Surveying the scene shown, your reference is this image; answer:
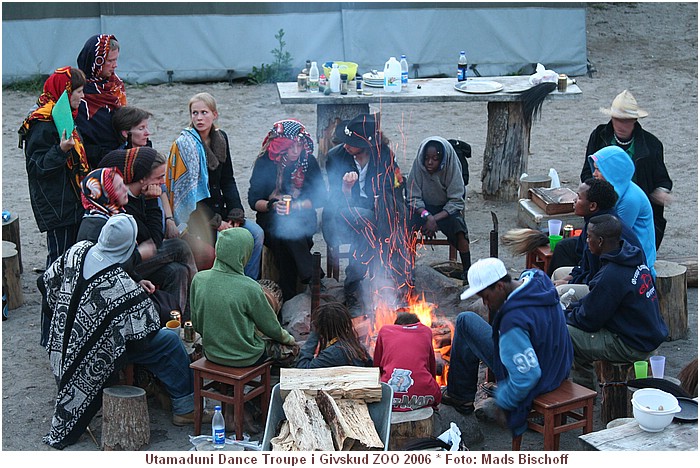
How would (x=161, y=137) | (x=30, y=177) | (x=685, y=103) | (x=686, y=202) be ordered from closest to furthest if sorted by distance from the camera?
(x=30, y=177)
(x=686, y=202)
(x=161, y=137)
(x=685, y=103)

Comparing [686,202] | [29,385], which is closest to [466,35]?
[686,202]

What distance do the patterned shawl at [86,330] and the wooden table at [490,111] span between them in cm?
373

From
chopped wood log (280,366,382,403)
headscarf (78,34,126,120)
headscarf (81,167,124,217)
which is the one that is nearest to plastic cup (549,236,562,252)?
chopped wood log (280,366,382,403)

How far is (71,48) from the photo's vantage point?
1380cm

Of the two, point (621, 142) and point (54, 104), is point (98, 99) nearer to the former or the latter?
point (54, 104)

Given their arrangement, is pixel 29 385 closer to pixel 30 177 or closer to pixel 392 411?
pixel 30 177

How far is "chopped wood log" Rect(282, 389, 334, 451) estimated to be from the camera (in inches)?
206

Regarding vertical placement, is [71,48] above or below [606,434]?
above

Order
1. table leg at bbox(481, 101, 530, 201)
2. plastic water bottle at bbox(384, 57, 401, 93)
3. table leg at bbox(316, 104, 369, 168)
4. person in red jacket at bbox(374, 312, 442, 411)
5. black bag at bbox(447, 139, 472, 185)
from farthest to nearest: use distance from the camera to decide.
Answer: table leg at bbox(481, 101, 530, 201) < table leg at bbox(316, 104, 369, 168) < plastic water bottle at bbox(384, 57, 401, 93) < black bag at bbox(447, 139, 472, 185) < person in red jacket at bbox(374, 312, 442, 411)

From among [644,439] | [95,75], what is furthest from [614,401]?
[95,75]

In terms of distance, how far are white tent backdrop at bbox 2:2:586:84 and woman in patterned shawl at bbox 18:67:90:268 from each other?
22.6 ft

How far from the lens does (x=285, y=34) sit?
Result: 46.1ft

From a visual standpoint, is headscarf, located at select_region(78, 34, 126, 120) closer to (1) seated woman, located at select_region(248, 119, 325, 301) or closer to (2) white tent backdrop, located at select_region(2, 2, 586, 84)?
(1) seated woman, located at select_region(248, 119, 325, 301)

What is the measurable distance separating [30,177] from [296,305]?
215cm
